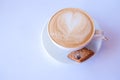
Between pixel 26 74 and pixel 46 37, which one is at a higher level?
pixel 46 37

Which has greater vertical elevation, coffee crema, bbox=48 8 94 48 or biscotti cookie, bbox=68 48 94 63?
coffee crema, bbox=48 8 94 48

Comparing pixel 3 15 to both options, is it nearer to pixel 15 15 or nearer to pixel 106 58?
pixel 15 15

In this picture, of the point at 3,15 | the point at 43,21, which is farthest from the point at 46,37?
the point at 3,15

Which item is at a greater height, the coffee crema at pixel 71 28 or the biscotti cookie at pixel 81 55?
the coffee crema at pixel 71 28

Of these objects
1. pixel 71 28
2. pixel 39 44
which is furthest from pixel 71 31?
pixel 39 44

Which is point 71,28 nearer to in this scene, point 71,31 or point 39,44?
point 71,31

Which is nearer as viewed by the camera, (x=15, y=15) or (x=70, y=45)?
(x=70, y=45)
